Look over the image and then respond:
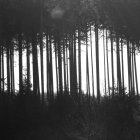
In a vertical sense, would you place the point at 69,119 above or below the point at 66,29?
below

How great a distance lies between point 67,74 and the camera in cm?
3238

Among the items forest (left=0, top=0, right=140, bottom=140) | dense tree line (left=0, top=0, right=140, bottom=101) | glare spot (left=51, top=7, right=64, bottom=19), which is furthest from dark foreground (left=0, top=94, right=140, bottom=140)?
glare spot (left=51, top=7, right=64, bottom=19)

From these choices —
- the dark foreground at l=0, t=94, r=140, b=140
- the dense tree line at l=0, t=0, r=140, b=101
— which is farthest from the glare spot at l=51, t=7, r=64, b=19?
the dark foreground at l=0, t=94, r=140, b=140

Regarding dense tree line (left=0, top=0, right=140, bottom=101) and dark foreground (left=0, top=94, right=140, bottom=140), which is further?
dense tree line (left=0, top=0, right=140, bottom=101)

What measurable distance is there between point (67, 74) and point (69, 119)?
51.6ft

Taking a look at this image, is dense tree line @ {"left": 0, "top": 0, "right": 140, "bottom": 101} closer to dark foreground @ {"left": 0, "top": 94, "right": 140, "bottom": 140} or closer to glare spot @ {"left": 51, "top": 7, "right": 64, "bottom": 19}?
glare spot @ {"left": 51, "top": 7, "right": 64, "bottom": 19}

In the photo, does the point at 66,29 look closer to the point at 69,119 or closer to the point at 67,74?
the point at 67,74

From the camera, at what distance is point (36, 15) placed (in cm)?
2778

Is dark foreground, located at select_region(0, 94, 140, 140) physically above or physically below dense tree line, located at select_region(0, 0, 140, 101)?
below

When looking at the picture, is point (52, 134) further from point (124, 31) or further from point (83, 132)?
point (124, 31)

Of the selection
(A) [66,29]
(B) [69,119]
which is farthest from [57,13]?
(B) [69,119]

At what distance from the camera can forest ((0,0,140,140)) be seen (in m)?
14.7

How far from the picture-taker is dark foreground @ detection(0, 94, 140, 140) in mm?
13953

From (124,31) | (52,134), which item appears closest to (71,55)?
(124,31)
